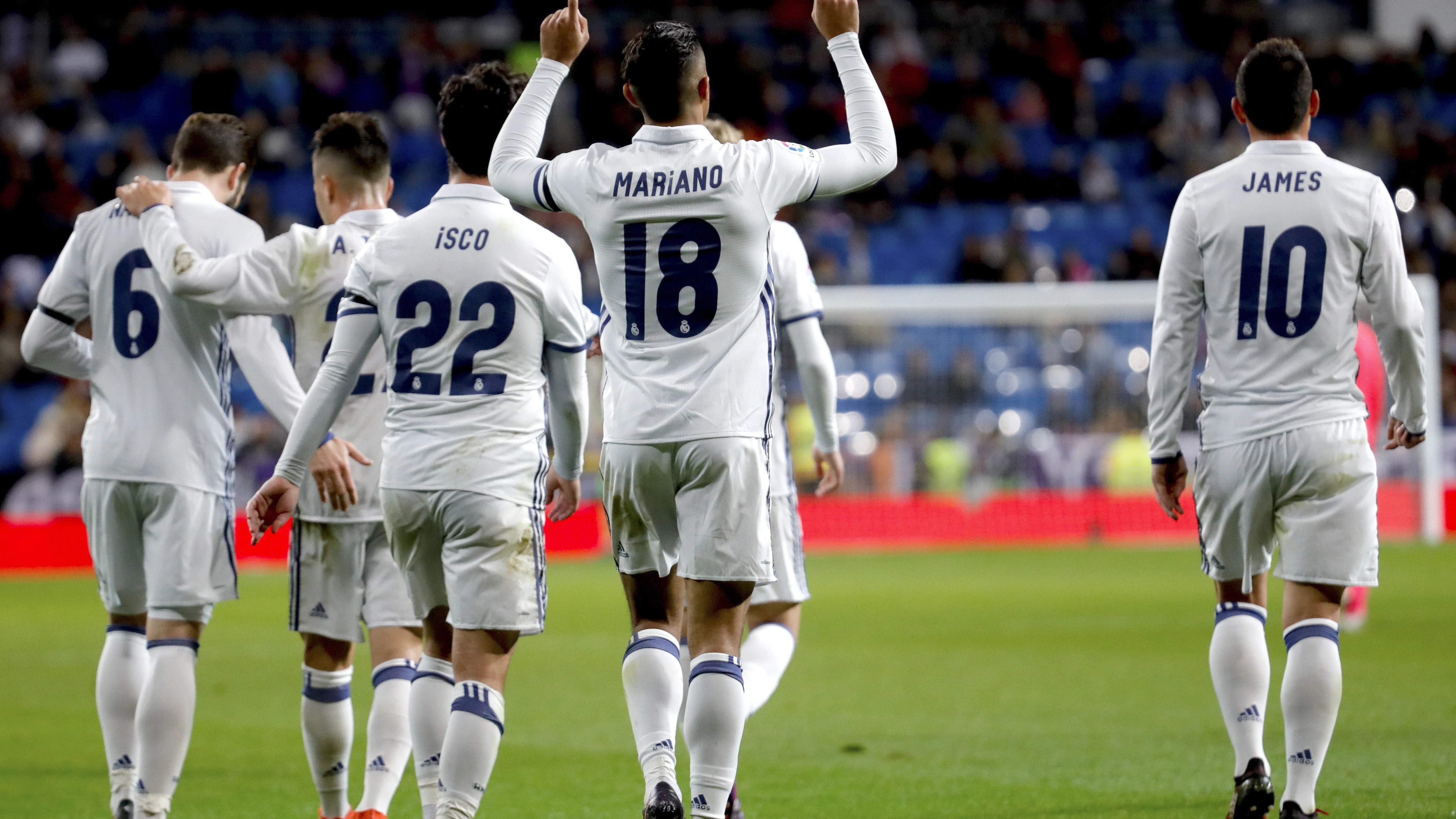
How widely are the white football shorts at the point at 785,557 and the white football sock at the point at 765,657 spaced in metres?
0.10

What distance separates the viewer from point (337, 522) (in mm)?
4980

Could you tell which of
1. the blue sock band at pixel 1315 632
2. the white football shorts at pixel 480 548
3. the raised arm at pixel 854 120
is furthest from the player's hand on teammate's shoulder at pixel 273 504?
the blue sock band at pixel 1315 632

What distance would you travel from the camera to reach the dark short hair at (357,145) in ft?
16.6

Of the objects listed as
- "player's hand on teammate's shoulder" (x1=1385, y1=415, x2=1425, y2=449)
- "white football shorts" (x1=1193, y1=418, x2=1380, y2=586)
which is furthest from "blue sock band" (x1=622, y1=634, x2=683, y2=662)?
"player's hand on teammate's shoulder" (x1=1385, y1=415, x2=1425, y2=449)

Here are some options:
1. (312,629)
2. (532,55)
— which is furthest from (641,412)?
(532,55)

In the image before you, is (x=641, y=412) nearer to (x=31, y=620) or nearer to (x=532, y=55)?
(x=31, y=620)

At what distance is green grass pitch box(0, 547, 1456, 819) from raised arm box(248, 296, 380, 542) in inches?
62.6

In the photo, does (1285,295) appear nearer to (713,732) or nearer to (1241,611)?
(1241,611)

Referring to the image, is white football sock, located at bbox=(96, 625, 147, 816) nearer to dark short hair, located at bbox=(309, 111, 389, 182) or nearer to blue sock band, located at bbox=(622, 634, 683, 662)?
dark short hair, located at bbox=(309, 111, 389, 182)

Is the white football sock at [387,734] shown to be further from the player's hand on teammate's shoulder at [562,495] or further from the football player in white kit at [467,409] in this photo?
the player's hand on teammate's shoulder at [562,495]

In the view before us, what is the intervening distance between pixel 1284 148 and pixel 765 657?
2.31m

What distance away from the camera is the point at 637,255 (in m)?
4.23

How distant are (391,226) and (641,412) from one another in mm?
853

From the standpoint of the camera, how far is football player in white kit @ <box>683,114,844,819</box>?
18.2 feet
